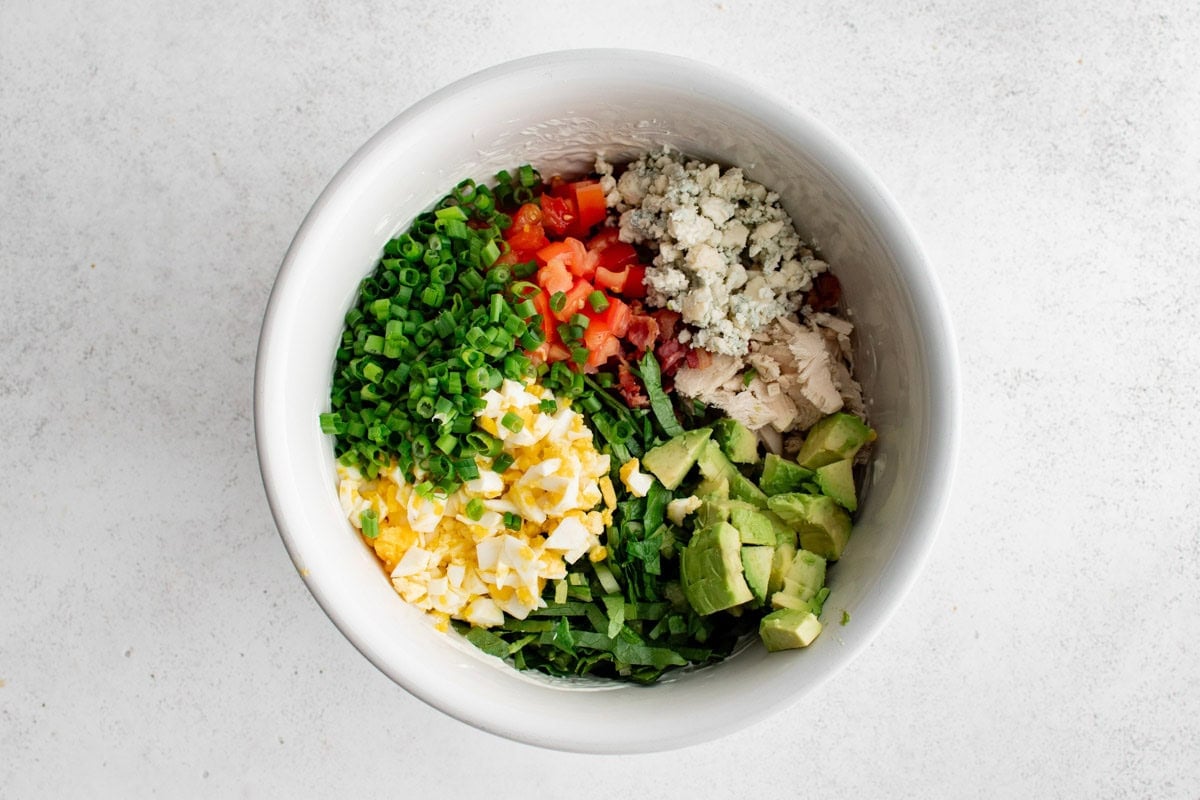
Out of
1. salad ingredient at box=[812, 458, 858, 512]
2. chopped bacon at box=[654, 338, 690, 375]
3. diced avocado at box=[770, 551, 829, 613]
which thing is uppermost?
chopped bacon at box=[654, 338, 690, 375]

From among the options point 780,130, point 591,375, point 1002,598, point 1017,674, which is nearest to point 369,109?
point 591,375

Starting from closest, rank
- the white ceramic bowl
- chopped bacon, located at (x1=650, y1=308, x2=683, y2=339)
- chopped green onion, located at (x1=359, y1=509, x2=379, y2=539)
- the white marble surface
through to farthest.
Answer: the white ceramic bowl, chopped green onion, located at (x1=359, y1=509, x2=379, y2=539), chopped bacon, located at (x1=650, y1=308, x2=683, y2=339), the white marble surface

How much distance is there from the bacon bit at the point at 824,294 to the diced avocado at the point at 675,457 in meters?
0.27

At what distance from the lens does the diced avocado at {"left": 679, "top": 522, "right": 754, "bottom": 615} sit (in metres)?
1.29

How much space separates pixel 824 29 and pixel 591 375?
771mm

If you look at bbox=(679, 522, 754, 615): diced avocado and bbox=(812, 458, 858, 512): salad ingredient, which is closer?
bbox=(679, 522, 754, 615): diced avocado

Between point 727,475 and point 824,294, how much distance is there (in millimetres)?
333

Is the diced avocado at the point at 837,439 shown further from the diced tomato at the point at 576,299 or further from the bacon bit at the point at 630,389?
the diced tomato at the point at 576,299

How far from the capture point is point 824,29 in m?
1.64

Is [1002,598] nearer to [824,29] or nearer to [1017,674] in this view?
[1017,674]

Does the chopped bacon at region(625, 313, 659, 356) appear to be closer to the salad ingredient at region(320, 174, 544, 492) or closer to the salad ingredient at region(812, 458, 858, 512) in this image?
the salad ingredient at region(320, 174, 544, 492)

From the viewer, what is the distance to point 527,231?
1434 millimetres

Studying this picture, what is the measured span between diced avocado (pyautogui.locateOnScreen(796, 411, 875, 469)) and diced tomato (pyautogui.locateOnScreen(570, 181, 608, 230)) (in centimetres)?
49

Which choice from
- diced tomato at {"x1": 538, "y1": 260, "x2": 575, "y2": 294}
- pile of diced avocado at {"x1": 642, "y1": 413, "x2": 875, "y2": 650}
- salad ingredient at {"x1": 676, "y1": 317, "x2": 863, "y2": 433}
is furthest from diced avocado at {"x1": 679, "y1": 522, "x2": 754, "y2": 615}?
diced tomato at {"x1": 538, "y1": 260, "x2": 575, "y2": 294}
